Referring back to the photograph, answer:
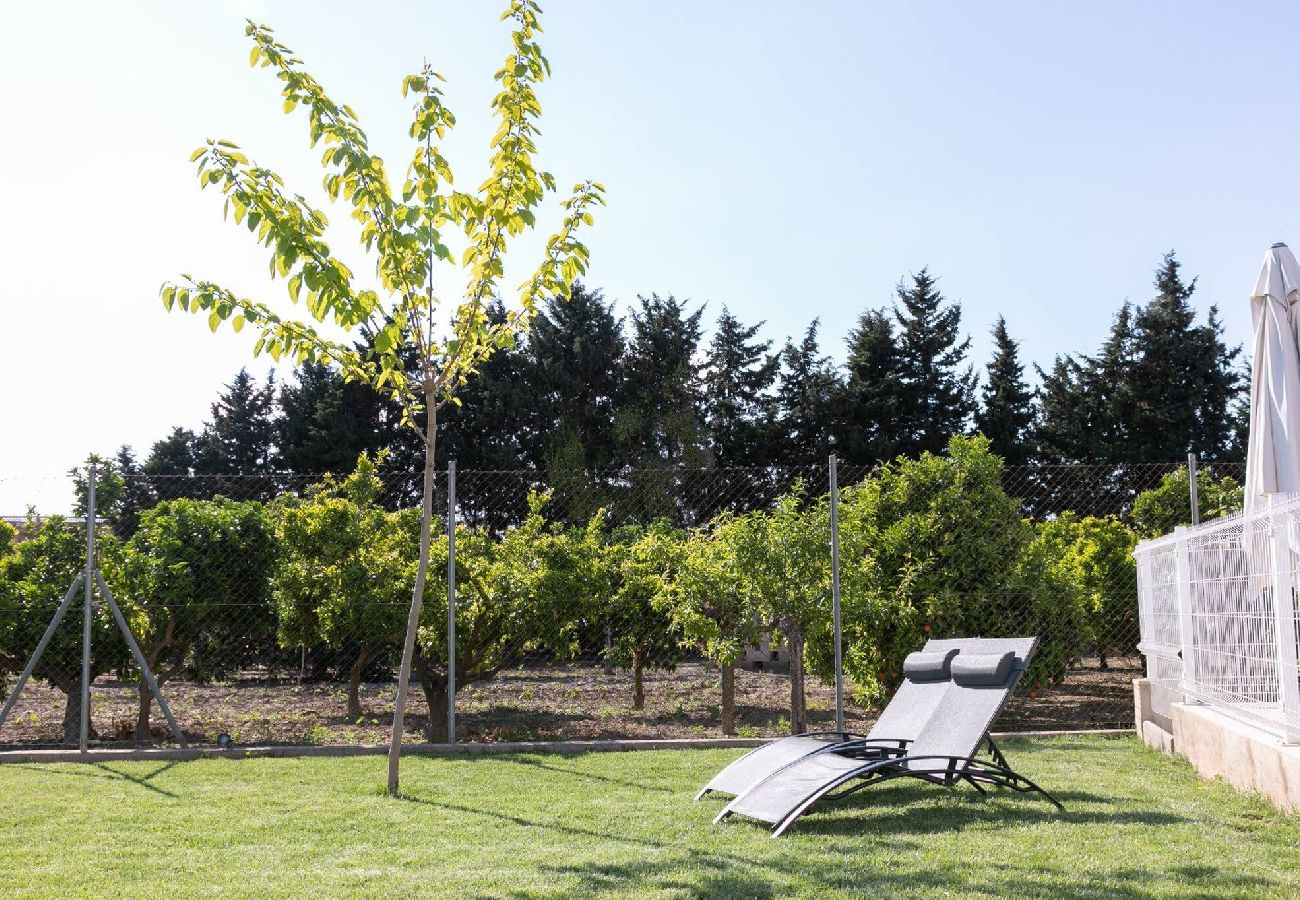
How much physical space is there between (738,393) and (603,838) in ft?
87.2

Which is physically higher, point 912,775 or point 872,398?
point 872,398

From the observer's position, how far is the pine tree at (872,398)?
96.1ft

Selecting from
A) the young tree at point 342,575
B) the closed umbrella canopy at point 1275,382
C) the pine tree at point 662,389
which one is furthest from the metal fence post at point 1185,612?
the pine tree at point 662,389

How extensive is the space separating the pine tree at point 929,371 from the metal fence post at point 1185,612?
21574mm

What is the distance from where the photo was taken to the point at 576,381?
29891 millimetres

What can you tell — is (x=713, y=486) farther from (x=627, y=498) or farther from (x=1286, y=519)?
(x=1286, y=519)

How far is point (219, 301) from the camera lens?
5793mm

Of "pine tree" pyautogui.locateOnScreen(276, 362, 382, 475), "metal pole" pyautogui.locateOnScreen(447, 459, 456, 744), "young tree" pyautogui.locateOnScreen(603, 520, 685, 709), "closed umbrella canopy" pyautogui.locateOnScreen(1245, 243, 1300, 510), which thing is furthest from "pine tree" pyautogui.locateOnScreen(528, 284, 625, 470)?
"closed umbrella canopy" pyautogui.locateOnScreen(1245, 243, 1300, 510)

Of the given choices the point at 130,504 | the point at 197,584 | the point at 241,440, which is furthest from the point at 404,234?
the point at 241,440

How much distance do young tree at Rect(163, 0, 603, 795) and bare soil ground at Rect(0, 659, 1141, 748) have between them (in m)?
3.43

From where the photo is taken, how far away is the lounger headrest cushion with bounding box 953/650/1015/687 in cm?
602

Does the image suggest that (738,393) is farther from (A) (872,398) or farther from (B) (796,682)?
(B) (796,682)

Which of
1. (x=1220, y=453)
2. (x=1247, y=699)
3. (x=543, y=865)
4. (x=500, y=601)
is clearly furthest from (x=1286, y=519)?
(x=1220, y=453)

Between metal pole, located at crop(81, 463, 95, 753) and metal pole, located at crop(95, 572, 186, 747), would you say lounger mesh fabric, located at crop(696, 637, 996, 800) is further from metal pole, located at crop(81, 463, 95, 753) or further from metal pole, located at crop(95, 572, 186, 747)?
metal pole, located at crop(81, 463, 95, 753)
